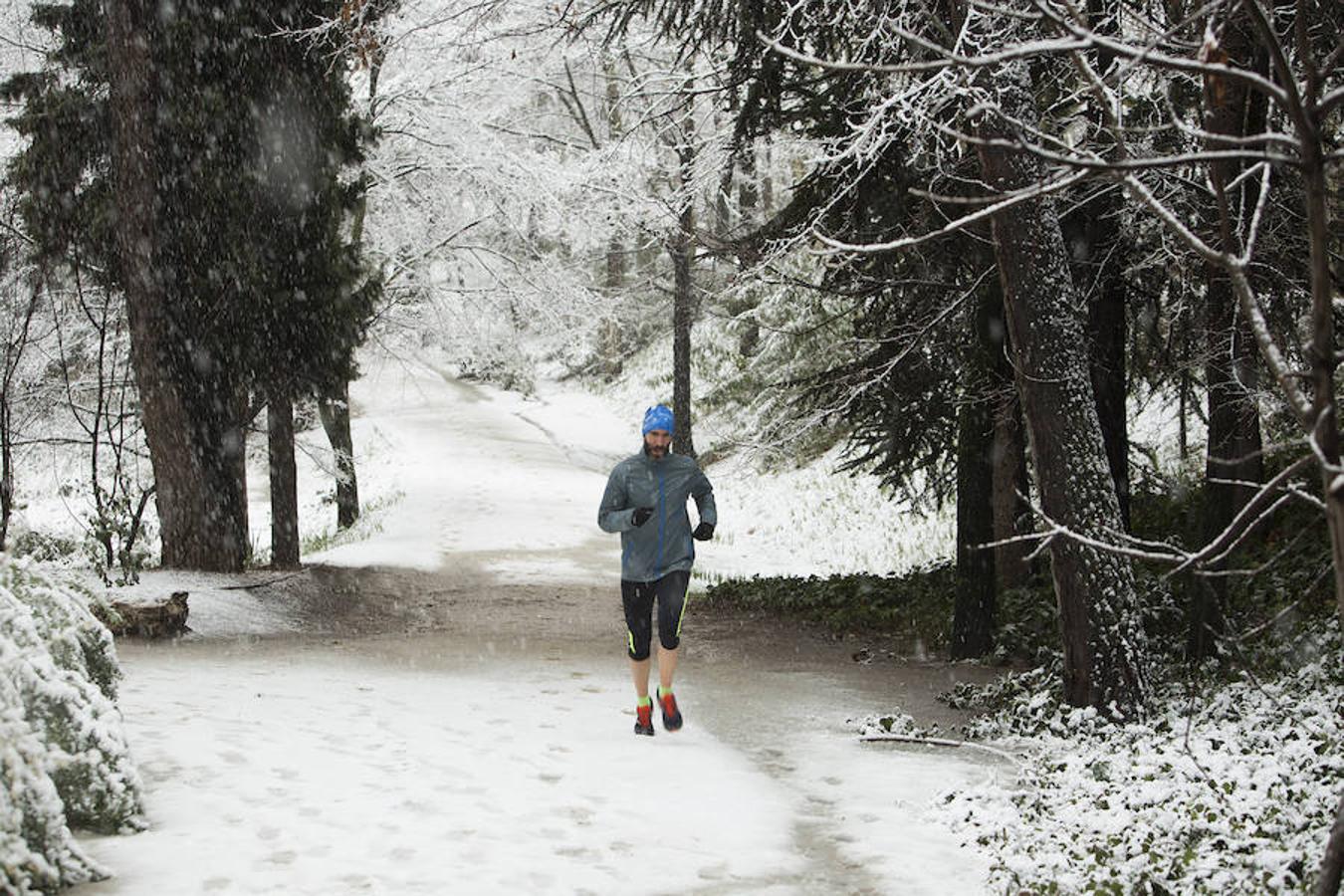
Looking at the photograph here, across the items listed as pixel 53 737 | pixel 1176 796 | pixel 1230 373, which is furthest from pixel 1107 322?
pixel 53 737

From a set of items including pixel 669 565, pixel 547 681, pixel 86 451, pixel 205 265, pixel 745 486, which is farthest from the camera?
pixel 745 486

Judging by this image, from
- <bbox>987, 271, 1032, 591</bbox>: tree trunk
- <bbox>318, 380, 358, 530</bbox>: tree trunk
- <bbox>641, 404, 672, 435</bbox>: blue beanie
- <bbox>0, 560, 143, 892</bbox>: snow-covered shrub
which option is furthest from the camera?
<bbox>318, 380, 358, 530</bbox>: tree trunk

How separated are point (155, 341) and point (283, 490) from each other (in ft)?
12.7

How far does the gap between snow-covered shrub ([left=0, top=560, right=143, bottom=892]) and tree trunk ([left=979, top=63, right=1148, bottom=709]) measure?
5.04 meters

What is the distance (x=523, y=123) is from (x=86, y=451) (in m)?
14.4

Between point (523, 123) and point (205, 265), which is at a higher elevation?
point (523, 123)

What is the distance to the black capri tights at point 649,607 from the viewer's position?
703cm

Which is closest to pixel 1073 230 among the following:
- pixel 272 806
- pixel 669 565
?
pixel 669 565

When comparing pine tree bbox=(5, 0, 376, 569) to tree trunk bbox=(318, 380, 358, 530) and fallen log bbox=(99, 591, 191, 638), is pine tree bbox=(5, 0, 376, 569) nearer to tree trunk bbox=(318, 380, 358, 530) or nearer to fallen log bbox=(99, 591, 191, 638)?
fallen log bbox=(99, 591, 191, 638)

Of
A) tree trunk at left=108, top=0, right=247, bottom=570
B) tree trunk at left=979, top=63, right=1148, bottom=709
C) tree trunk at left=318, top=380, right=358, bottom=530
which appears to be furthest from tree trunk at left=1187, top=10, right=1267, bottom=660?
tree trunk at left=318, top=380, right=358, bottom=530

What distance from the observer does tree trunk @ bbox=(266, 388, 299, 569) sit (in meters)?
15.3

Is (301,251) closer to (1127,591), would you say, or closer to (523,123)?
(1127,591)

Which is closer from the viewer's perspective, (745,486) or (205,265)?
(205,265)

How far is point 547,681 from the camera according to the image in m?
9.05
